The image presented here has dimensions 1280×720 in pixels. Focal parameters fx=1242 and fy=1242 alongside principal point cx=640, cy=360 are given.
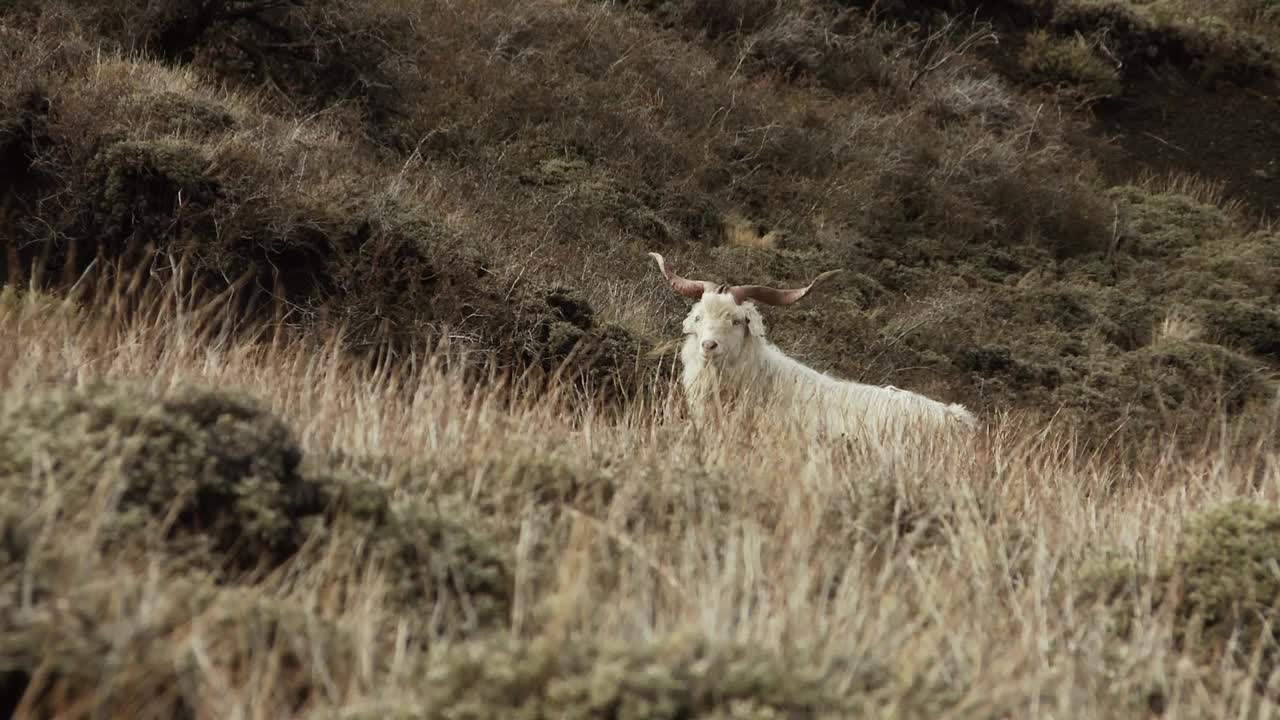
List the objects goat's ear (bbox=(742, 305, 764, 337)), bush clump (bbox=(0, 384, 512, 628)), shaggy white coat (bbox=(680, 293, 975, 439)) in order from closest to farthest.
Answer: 1. bush clump (bbox=(0, 384, 512, 628))
2. shaggy white coat (bbox=(680, 293, 975, 439))
3. goat's ear (bbox=(742, 305, 764, 337))

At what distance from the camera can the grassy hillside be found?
9.20 ft

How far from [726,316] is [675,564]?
17.0 ft

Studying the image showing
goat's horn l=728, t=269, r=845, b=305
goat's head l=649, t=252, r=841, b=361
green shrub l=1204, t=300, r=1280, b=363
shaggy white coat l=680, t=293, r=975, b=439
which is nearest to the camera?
shaggy white coat l=680, t=293, r=975, b=439

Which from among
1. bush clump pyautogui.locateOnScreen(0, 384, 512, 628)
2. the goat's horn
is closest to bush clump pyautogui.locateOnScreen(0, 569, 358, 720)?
bush clump pyautogui.locateOnScreen(0, 384, 512, 628)

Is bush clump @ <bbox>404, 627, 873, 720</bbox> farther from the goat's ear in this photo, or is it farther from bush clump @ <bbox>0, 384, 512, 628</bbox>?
the goat's ear

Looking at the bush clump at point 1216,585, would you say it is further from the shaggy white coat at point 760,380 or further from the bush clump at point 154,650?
the shaggy white coat at point 760,380

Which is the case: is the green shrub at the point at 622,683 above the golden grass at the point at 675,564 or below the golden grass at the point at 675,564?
above

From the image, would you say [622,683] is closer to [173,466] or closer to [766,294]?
[173,466]

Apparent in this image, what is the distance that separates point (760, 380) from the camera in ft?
28.2

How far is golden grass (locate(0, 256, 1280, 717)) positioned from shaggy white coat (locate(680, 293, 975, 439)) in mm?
2491

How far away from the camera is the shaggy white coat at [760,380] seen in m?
8.30

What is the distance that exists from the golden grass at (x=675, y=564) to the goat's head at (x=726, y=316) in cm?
280

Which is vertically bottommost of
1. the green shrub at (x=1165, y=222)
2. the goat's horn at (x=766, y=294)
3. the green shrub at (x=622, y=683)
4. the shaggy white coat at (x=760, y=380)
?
the green shrub at (x=1165, y=222)

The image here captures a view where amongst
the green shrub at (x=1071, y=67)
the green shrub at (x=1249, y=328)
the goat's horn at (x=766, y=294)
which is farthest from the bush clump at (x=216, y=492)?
the green shrub at (x=1071, y=67)
